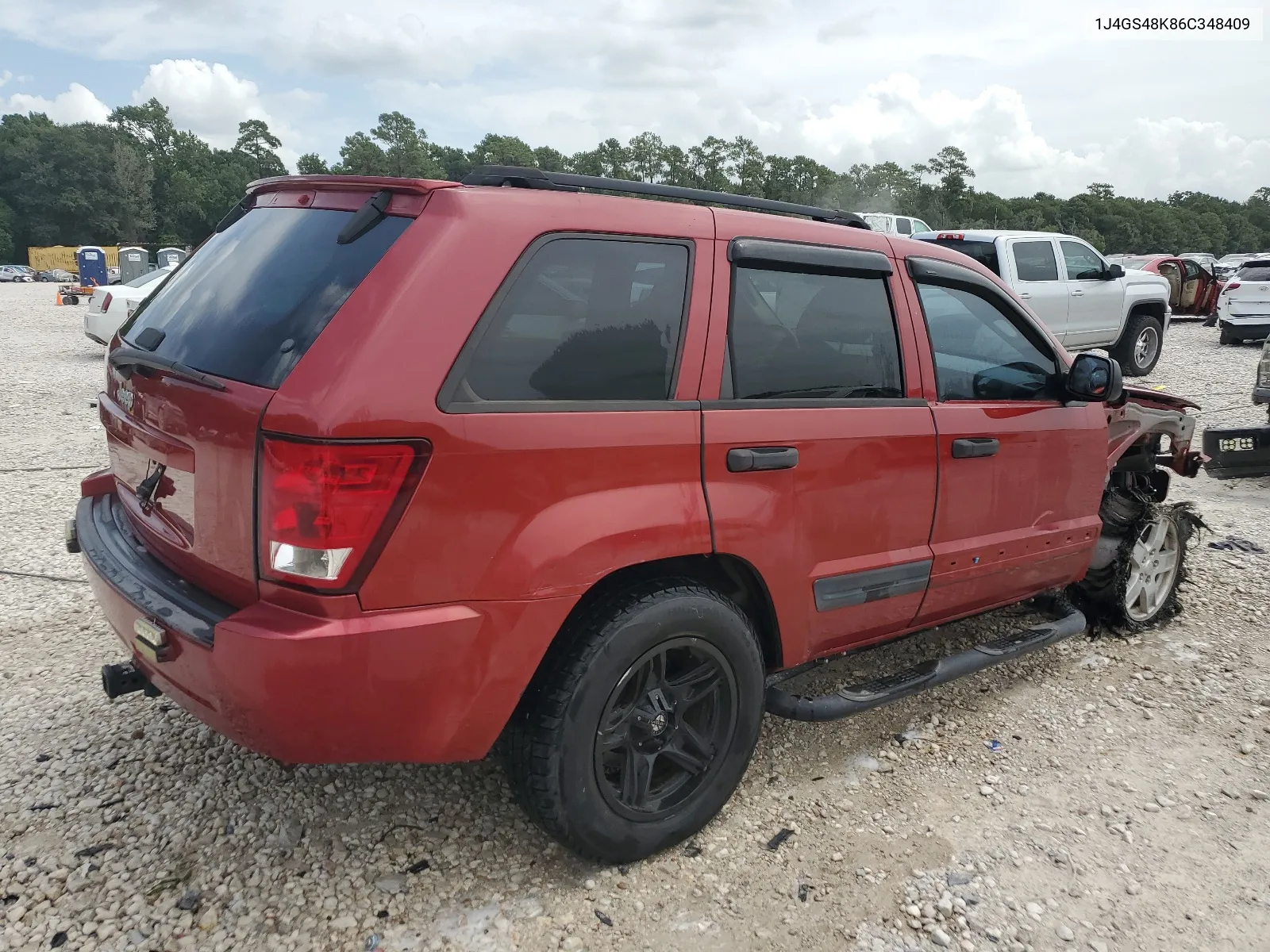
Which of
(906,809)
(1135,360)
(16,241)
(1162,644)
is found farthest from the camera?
(16,241)

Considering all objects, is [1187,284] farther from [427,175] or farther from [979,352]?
[427,175]

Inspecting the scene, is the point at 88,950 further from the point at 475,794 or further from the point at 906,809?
the point at 906,809

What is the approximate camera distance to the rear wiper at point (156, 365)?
2.24 m

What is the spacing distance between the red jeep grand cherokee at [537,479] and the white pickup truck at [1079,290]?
8.77 meters

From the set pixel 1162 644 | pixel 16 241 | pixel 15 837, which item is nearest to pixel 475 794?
pixel 15 837

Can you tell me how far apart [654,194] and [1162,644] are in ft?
11.0

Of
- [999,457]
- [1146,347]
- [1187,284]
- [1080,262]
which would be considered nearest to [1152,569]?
[999,457]

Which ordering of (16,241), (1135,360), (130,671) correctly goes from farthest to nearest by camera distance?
(16,241) < (1135,360) < (130,671)

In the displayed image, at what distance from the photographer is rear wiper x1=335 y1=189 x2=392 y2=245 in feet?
7.37

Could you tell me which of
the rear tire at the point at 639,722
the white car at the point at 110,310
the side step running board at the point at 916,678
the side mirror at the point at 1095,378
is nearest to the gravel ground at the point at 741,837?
the rear tire at the point at 639,722

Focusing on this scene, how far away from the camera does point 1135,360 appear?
12828 millimetres

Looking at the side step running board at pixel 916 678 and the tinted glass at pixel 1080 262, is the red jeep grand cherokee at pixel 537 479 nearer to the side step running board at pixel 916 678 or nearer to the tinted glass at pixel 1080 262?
the side step running board at pixel 916 678

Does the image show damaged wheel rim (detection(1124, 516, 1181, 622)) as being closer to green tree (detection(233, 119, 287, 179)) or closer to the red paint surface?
the red paint surface

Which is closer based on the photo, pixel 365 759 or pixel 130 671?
pixel 365 759
